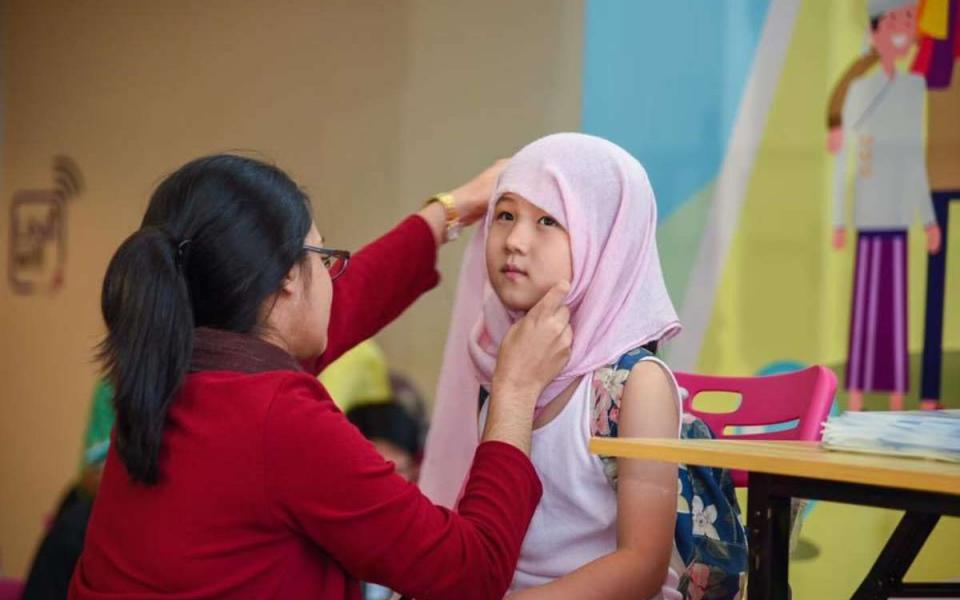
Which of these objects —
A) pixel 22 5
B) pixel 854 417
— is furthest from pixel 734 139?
pixel 22 5

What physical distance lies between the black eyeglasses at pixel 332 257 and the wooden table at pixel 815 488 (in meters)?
0.47

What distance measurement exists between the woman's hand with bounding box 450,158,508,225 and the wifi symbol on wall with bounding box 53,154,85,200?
3138mm

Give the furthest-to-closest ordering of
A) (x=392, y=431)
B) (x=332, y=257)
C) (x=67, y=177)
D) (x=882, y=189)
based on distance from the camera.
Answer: (x=67, y=177)
(x=392, y=431)
(x=882, y=189)
(x=332, y=257)

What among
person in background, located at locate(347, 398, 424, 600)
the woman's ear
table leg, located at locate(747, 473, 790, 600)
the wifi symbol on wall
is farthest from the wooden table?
the wifi symbol on wall

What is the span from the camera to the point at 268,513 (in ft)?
4.53

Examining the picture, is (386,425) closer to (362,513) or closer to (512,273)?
(512,273)

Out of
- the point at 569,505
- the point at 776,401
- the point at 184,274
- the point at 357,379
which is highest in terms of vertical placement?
the point at 184,274

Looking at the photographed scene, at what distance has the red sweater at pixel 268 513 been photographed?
137 cm

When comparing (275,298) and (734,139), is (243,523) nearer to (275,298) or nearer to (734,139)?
(275,298)

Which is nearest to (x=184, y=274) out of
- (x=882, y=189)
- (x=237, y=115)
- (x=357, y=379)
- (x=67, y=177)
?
(x=882, y=189)

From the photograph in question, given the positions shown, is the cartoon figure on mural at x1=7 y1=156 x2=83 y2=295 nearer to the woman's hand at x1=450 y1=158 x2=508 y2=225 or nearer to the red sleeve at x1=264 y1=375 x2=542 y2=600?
the woman's hand at x1=450 y1=158 x2=508 y2=225

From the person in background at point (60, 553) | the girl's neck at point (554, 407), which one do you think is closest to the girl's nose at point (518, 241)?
the girl's neck at point (554, 407)

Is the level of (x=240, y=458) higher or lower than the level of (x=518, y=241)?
lower

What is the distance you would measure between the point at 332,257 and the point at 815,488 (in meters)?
0.73
